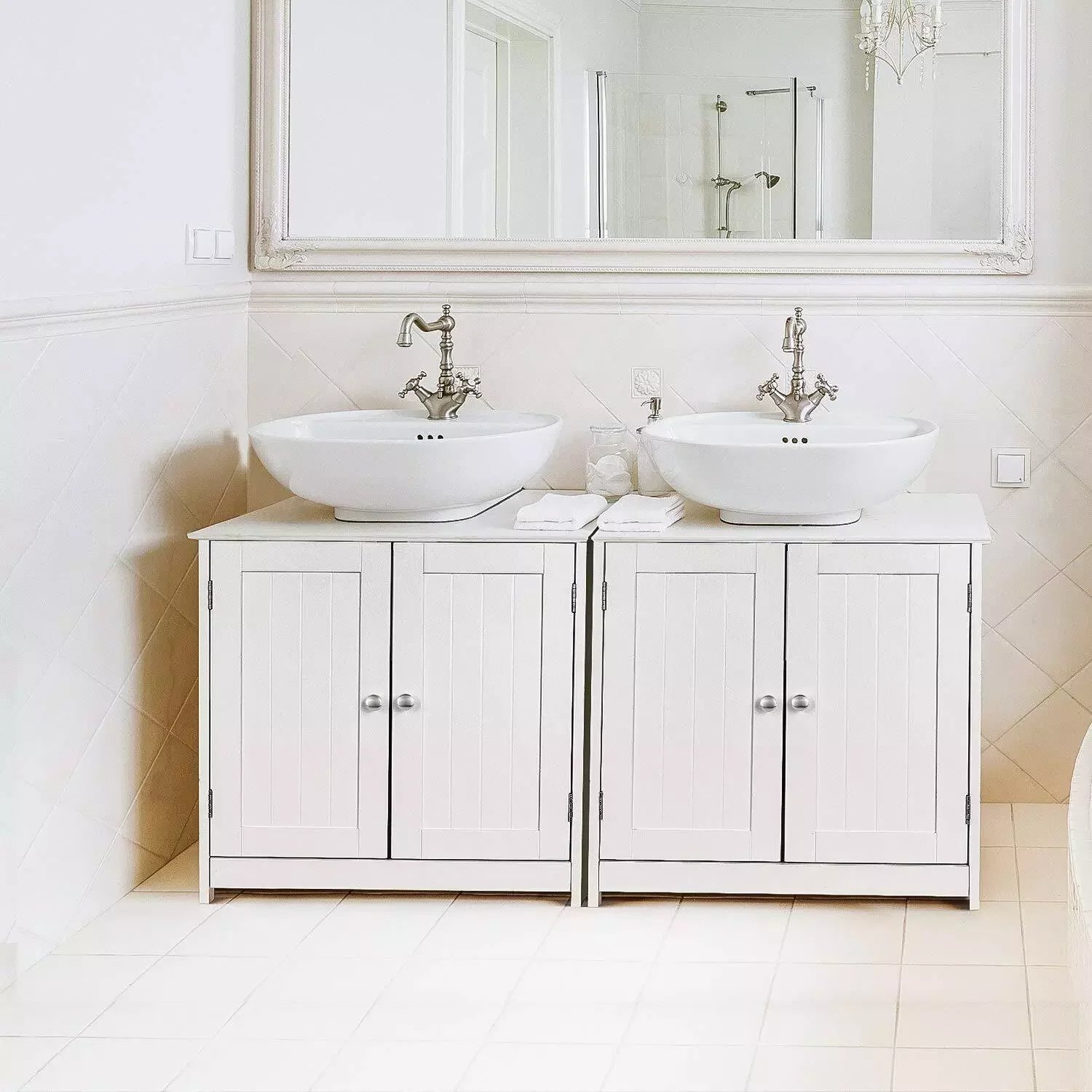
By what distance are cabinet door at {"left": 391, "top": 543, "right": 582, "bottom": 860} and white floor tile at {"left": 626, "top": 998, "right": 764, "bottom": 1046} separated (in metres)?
0.46

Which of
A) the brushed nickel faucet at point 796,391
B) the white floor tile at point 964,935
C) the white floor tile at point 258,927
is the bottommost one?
the white floor tile at point 258,927

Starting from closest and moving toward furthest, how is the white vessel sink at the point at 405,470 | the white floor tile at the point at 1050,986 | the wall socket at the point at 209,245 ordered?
the white floor tile at the point at 1050,986, the white vessel sink at the point at 405,470, the wall socket at the point at 209,245

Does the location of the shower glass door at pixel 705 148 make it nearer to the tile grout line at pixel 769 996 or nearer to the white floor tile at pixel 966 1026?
the tile grout line at pixel 769 996

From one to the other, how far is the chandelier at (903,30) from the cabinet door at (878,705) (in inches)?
44.3

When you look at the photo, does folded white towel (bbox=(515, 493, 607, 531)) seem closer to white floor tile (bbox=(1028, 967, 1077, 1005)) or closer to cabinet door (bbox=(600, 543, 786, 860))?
cabinet door (bbox=(600, 543, 786, 860))

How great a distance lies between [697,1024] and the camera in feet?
6.97

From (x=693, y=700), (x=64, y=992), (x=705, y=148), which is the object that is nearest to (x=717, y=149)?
(x=705, y=148)

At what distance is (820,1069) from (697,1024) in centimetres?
21

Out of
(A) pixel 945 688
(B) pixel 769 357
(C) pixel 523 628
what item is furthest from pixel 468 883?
(B) pixel 769 357

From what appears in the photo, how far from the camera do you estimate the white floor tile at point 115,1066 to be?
1.94 m

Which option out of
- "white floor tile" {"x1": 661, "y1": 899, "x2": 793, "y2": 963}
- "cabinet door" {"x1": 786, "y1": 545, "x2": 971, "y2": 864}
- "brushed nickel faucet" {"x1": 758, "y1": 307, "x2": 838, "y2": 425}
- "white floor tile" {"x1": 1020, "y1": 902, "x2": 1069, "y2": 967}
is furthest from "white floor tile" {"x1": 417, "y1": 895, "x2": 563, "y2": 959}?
"brushed nickel faucet" {"x1": 758, "y1": 307, "x2": 838, "y2": 425}

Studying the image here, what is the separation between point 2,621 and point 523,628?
0.88 meters

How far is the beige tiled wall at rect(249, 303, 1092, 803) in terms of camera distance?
303cm

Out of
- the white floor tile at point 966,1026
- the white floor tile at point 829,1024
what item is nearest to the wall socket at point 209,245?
the white floor tile at point 829,1024
